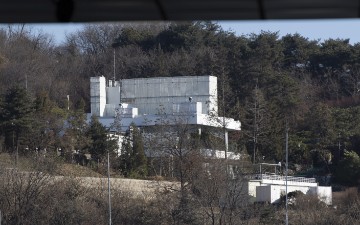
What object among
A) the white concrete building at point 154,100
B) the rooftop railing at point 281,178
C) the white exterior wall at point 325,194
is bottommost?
the white exterior wall at point 325,194

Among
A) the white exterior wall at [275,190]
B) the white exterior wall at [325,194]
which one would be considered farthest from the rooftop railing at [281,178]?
the white exterior wall at [325,194]

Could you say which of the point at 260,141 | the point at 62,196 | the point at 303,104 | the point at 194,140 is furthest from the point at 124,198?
the point at 303,104

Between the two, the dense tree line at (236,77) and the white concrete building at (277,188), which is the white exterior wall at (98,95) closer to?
the dense tree line at (236,77)

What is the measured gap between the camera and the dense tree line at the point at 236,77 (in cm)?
5550

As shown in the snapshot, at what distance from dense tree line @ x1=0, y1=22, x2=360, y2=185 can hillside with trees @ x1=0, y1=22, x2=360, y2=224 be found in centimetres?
8

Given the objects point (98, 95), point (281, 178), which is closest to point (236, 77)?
point (98, 95)

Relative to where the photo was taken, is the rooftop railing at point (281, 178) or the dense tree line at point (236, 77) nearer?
the rooftop railing at point (281, 178)

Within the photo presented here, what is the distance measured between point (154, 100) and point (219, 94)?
4058 millimetres

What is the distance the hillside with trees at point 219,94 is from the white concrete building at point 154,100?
3.54ft

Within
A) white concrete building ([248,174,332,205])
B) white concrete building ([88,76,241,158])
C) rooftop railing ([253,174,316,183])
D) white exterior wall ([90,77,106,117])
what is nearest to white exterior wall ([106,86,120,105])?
white concrete building ([88,76,241,158])

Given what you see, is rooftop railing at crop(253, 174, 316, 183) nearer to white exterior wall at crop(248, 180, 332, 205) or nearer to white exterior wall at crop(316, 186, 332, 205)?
white exterior wall at crop(248, 180, 332, 205)

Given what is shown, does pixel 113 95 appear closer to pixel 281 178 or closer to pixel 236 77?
pixel 236 77

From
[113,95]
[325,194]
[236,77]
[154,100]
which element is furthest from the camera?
[236,77]

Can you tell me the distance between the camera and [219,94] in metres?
60.3
